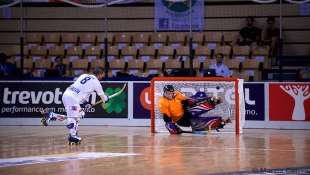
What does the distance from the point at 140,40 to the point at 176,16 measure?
1333mm

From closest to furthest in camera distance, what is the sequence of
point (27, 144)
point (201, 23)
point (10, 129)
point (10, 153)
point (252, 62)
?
point (10, 153), point (27, 144), point (10, 129), point (252, 62), point (201, 23)

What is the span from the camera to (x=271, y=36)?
20.1m

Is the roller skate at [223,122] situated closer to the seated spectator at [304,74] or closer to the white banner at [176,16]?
the seated spectator at [304,74]

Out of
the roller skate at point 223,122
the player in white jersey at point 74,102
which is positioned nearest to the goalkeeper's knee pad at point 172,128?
the roller skate at point 223,122

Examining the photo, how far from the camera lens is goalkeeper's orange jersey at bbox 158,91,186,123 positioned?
16.1 metres

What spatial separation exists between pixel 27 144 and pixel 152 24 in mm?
8816

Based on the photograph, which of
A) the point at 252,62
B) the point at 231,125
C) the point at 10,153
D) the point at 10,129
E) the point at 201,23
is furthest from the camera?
the point at 201,23

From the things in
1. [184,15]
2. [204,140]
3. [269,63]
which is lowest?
[204,140]

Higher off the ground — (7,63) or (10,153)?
(7,63)

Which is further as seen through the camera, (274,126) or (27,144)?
(274,126)

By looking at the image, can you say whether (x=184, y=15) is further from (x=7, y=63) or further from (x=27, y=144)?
(x=27, y=144)

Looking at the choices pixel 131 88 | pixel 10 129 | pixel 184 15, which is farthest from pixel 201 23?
pixel 10 129

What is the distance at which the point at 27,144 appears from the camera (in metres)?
14.1

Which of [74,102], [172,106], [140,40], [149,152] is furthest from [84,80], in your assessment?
[140,40]
